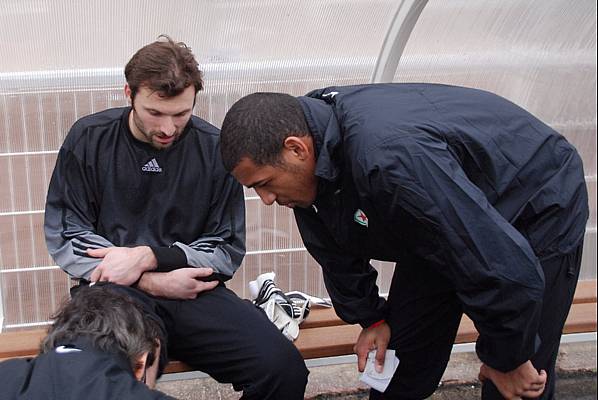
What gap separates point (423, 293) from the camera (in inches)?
118

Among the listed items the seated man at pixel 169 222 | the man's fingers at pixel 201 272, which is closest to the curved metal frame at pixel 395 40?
the seated man at pixel 169 222

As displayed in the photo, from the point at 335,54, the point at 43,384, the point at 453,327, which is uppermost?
the point at 335,54

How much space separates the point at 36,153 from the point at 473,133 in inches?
83.3

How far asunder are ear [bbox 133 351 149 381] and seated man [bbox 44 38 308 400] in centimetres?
74

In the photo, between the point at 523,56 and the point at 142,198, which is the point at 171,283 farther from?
the point at 523,56

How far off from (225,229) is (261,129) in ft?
3.27

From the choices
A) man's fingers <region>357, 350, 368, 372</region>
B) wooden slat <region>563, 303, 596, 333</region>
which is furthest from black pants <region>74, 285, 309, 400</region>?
wooden slat <region>563, 303, 596, 333</region>

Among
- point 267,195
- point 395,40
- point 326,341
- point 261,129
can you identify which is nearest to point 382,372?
point 326,341

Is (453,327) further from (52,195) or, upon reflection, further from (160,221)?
(52,195)

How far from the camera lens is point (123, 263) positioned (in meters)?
3.02

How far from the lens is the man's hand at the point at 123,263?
3.00 meters

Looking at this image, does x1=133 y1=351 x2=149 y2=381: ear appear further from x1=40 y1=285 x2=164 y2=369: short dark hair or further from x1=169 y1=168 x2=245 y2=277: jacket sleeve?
x1=169 y1=168 x2=245 y2=277: jacket sleeve

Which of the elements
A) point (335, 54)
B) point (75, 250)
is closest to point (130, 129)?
point (75, 250)

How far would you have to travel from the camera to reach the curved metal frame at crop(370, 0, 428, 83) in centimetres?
379
